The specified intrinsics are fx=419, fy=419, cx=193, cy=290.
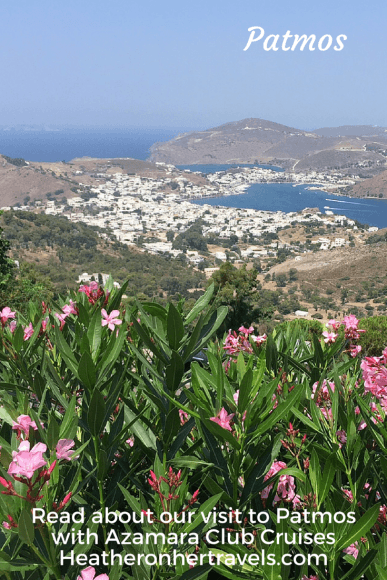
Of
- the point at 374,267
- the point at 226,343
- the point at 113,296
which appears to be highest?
the point at 113,296

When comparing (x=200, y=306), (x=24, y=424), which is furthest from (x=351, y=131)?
(x=24, y=424)

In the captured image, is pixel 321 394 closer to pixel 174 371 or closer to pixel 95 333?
pixel 174 371

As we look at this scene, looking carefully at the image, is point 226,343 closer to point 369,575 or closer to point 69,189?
point 369,575

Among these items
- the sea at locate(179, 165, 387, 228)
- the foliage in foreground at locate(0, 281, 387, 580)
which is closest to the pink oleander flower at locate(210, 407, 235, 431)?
the foliage in foreground at locate(0, 281, 387, 580)

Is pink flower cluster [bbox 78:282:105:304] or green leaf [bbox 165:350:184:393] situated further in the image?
pink flower cluster [bbox 78:282:105:304]

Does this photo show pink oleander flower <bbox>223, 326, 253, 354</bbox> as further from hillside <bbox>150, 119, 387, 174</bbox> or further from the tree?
hillside <bbox>150, 119, 387, 174</bbox>

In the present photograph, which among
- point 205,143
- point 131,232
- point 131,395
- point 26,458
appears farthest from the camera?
point 205,143

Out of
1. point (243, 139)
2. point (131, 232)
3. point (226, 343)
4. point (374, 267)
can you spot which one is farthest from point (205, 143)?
point (226, 343)
